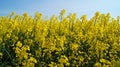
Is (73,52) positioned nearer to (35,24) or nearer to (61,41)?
(61,41)

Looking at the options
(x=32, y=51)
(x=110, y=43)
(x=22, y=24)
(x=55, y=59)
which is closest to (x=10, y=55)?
(x=32, y=51)

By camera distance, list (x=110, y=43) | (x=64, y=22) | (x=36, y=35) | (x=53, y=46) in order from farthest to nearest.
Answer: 1. (x=64, y=22)
2. (x=110, y=43)
3. (x=36, y=35)
4. (x=53, y=46)

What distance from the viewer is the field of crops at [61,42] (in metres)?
7.54

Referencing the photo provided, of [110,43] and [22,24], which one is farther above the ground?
[22,24]

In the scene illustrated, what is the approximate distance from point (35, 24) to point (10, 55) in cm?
112

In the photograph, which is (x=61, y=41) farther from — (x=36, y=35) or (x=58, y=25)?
(x=58, y=25)

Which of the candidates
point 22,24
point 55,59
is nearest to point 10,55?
point 55,59

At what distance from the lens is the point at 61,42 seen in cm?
772

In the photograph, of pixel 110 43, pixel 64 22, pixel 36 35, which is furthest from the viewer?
pixel 64 22

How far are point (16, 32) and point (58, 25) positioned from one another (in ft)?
3.48

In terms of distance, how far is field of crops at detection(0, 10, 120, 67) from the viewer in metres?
7.54

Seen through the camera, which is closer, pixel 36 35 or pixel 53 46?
pixel 53 46

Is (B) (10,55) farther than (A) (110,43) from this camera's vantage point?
No

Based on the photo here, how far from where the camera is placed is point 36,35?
26.5 feet
